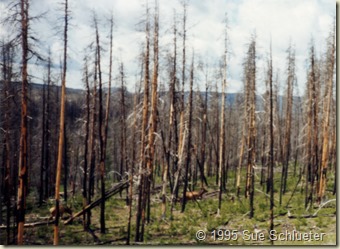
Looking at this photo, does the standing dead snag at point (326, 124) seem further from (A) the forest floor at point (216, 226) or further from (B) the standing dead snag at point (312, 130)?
(A) the forest floor at point (216, 226)

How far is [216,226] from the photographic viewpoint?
56.7 feet

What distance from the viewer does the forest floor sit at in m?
13.6

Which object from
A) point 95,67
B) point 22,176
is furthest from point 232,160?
point 22,176

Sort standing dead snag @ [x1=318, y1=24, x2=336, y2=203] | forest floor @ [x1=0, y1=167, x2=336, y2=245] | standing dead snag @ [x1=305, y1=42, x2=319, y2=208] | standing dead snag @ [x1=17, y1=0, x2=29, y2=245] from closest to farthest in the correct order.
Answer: standing dead snag @ [x1=17, y1=0, x2=29, y2=245], forest floor @ [x1=0, y1=167, x2=336, y2=245], standing dead snag @ [x1=318, y1=24, x2=336, y2=203], standing dead snag @ [x1=305, y1=42, x2=319, y2=208]

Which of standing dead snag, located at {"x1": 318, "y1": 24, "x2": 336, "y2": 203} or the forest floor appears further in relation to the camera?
standing dead snag, located at {"x1": 318, "y1": 24, "x2": 336, "y2": 203}

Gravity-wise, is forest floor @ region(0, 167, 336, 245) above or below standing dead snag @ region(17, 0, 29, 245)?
below

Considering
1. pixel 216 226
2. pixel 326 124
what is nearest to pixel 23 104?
pixel 216 226

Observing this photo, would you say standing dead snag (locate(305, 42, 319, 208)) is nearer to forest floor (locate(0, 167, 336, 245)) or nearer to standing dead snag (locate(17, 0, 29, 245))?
forest floor (locate(0, 167, 336, 245))

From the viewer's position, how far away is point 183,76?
2062cm

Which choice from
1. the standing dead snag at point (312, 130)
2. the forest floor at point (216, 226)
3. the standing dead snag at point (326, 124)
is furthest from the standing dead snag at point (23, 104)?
the standing dead snag at point (326, 124)

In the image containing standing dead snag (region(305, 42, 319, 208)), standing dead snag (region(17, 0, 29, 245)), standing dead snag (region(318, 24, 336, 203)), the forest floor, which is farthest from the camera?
standing dead snag (region(305, 42, 319, 208))

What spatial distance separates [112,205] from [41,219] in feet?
16.6

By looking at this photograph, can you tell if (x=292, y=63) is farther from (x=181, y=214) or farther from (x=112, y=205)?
(x=112, y=205)

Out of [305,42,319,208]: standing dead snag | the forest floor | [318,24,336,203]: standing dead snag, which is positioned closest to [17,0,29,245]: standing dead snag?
the forest floor
